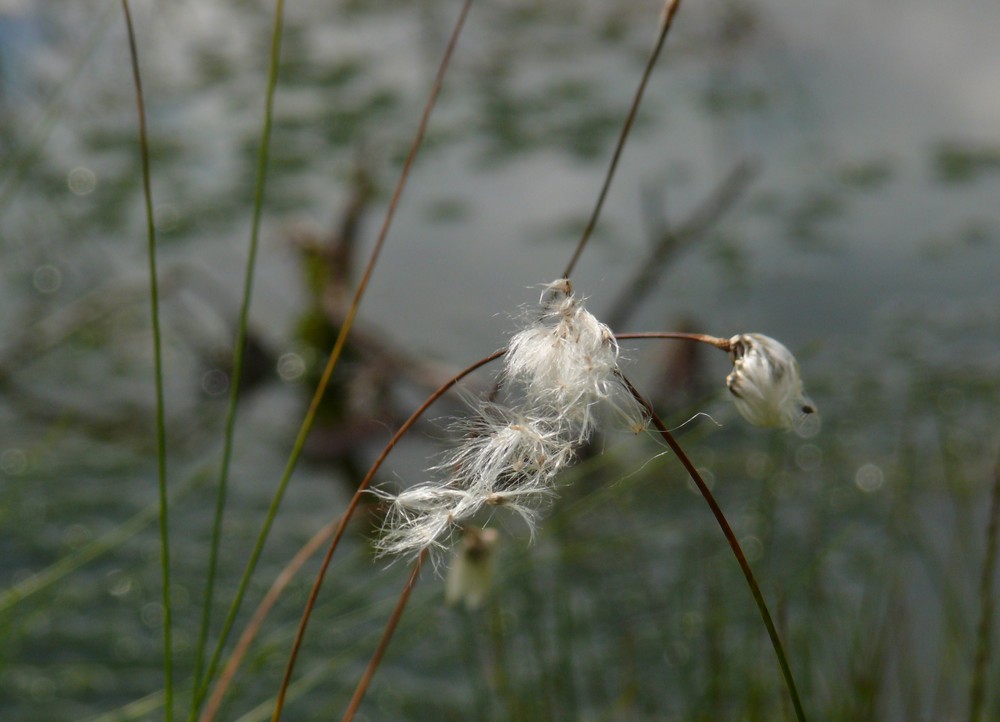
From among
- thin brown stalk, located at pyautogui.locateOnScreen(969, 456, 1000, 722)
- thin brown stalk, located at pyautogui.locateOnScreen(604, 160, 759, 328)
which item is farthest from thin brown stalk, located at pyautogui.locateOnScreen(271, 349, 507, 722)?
thin brown stalk, located at pyautogui.locateOnScreen(604, 160, 759, 328)

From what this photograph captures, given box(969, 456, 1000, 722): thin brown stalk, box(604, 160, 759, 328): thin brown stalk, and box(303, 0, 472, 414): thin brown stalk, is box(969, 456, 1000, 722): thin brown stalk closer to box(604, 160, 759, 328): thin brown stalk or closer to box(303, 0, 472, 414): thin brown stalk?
box(303, 0, 472, 414): thin brown stalk

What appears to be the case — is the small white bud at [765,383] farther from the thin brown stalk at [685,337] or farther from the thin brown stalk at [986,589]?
the thin brown stalk at [986,589]

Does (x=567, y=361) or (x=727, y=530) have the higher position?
(x=567, y=361)

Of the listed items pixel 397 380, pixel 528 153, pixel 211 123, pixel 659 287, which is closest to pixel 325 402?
pixel 397 380

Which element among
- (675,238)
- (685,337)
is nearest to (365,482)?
(685,337)

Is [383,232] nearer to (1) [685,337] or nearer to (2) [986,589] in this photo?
(1) [685,337]

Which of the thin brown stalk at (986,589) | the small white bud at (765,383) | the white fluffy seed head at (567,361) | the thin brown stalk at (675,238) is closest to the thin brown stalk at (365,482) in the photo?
the white fluffy seed head at (567,361)
